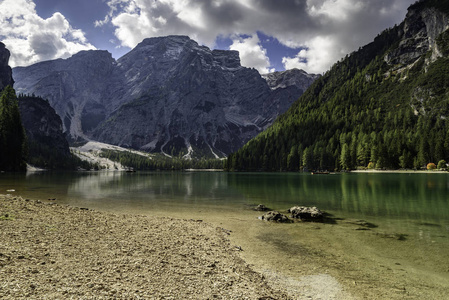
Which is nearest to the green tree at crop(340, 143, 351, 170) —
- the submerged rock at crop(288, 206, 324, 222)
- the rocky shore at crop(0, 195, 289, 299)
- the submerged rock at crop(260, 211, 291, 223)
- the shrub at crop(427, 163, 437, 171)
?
the shrub at crop(427, 163, 437, 171)

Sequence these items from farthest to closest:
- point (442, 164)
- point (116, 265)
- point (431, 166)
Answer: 1. point (431, 166)
2. point (442, 164)
3. point (116, 265)

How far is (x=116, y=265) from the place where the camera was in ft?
40.4

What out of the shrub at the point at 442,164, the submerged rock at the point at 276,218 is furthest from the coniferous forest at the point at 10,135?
the shrub at the point at 442,164

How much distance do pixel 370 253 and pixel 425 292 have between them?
5569mm

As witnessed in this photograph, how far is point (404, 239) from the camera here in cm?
2045

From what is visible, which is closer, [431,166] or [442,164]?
[442,164]

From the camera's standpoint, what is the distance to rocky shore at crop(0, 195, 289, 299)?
9.55 metres

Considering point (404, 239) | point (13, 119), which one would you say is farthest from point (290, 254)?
point (13, 119)

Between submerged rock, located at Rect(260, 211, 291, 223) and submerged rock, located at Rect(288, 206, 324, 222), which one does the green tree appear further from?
submerged rock, located at Rect(260, 211, 291, 223)

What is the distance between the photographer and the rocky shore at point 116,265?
31.3 feet

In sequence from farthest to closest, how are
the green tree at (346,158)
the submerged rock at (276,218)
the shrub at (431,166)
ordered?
1. the green tree at (346,158)
2. the shrub at (431,166)
3. the submerged rock at (276,218)

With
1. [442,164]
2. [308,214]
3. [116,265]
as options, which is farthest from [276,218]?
[442,164]

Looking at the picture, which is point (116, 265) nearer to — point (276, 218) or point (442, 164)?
point (276, 218)

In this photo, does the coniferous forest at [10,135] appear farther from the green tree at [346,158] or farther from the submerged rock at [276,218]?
the green tree at [346,158]
